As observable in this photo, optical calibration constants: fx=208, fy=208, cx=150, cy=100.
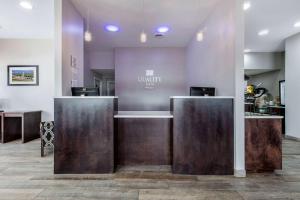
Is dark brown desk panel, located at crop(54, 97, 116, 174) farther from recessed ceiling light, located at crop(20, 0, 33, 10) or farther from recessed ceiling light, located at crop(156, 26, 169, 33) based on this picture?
recessed ceiling light, located at crop(156, 26, 169, 33)

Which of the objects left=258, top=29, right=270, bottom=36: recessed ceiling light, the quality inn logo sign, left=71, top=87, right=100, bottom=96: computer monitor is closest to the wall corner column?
left=71, top=87, right=100, bottom=96: computer monitor

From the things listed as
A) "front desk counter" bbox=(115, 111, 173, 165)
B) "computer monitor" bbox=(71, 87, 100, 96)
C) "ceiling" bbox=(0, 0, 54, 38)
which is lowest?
"front desk counter" bbox=(115, 111, 173, 165)

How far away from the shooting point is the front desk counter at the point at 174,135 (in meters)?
3.20

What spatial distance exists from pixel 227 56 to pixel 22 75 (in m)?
5.78

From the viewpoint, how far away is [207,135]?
Result: 3.20 meters

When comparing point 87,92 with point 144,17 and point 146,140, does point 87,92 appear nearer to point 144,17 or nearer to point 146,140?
point 146,140

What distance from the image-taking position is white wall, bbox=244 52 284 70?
7711 millimetres

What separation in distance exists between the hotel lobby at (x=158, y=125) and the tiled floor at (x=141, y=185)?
0.04ft

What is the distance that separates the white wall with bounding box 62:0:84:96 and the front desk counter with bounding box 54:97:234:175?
667 millimetres

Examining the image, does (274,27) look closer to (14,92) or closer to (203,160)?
(203,160)

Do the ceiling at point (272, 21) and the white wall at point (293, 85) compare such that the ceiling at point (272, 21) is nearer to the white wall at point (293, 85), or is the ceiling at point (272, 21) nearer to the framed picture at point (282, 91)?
the white wall at point (293, 85)

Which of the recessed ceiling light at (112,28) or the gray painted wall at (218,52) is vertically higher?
the recessed ceiling light at (112,28)

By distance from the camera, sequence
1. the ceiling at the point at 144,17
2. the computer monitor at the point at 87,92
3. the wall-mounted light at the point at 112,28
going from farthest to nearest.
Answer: the wall-mounted light at the point at 112,28, the ceiling at the point at 144,17, the computer monitor at the point at 87,92

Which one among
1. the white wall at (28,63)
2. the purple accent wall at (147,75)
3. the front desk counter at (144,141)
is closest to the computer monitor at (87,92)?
the front desk counter at (144,141)
